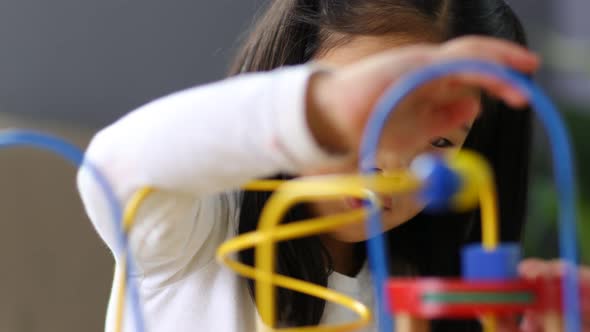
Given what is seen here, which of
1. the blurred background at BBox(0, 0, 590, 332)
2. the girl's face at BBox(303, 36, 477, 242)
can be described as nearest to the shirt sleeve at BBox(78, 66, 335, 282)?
the girl's face at BBox(303, 36, 477, 242)

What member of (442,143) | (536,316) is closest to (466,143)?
(442,143)

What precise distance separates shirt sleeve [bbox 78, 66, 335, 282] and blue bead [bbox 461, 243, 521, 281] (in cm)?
8

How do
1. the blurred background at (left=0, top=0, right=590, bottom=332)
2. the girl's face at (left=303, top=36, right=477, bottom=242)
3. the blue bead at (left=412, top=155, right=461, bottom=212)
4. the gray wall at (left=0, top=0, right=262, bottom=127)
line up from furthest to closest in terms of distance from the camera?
the gray wall at (left=0, top=0, right=262, bottom=127), the blurred background at (left=0, top=0, right=590, bottom=332), the girl's face at (left=303, top=36, right=477, bottom=242), the blue bead at (left=412, top=155, right=461, bottom=212)

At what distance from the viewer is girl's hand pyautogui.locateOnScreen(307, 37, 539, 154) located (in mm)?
344

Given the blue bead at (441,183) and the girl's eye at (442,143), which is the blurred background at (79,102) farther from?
the blue bead at (441,183)

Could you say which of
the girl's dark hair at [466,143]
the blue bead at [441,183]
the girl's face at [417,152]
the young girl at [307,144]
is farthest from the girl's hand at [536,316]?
the girl's dark hair at [466,143]

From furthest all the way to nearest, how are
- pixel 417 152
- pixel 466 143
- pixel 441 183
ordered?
1. pixel 466 143
2. pixel 417 152
3. pixel 441 183

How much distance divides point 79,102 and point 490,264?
114 cm

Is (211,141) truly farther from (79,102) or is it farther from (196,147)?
(79,102)

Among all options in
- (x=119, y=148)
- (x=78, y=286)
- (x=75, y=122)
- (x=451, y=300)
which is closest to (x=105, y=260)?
(x=78, y=286)

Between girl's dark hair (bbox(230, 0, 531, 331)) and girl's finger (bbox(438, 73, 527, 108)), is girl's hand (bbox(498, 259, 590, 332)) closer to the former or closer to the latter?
girl's finger (bbox(438, 73, 527, 108))

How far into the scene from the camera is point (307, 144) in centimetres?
35

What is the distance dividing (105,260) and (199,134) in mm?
723

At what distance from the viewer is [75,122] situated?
1351 millimetres
